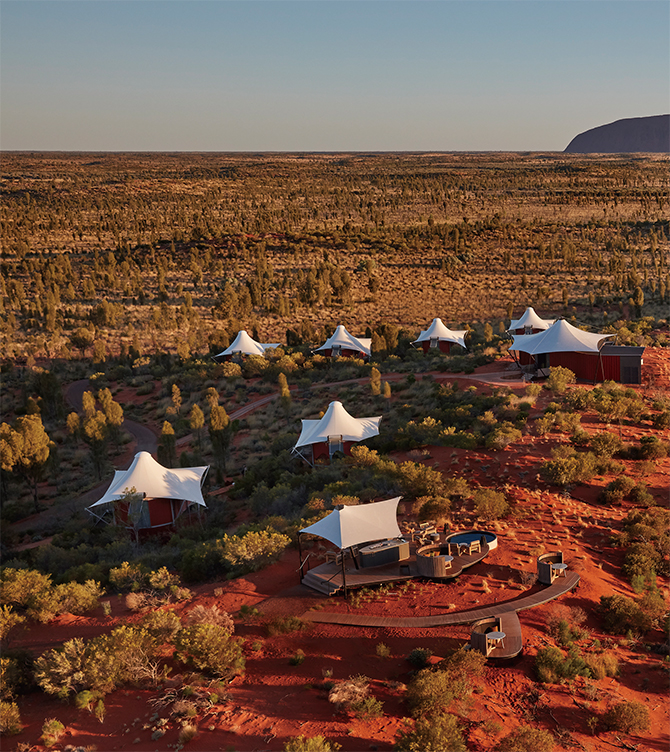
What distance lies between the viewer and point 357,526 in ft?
46.6

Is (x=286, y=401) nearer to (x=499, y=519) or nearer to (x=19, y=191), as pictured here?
(x=499, y=519)

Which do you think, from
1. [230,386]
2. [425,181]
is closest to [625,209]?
[425,181]

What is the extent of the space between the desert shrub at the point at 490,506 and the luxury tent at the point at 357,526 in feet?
9.35

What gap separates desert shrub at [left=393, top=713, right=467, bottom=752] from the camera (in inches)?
352

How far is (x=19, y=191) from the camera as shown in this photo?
361ft

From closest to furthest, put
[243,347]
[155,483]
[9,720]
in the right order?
[9,720], [155,483], [243,347]

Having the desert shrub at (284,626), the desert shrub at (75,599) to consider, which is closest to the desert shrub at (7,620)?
the desert shrub at (75,599)

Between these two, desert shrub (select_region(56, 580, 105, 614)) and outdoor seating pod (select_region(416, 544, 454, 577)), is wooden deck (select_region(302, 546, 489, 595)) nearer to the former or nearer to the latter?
outdoor seating pod (select_region(416, 544, 454, 577))

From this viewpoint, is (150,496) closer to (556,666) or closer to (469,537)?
(469,537)

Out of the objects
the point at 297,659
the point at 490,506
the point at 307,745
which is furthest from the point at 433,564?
the point at 307,745

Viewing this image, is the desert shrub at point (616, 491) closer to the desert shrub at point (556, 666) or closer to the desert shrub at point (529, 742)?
the desert shrub at point (556, 666)

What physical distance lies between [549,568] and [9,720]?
9.86m

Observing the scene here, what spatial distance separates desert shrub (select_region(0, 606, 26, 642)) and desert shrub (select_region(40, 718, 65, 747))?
3.27 m

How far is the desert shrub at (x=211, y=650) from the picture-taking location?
11.2 m
